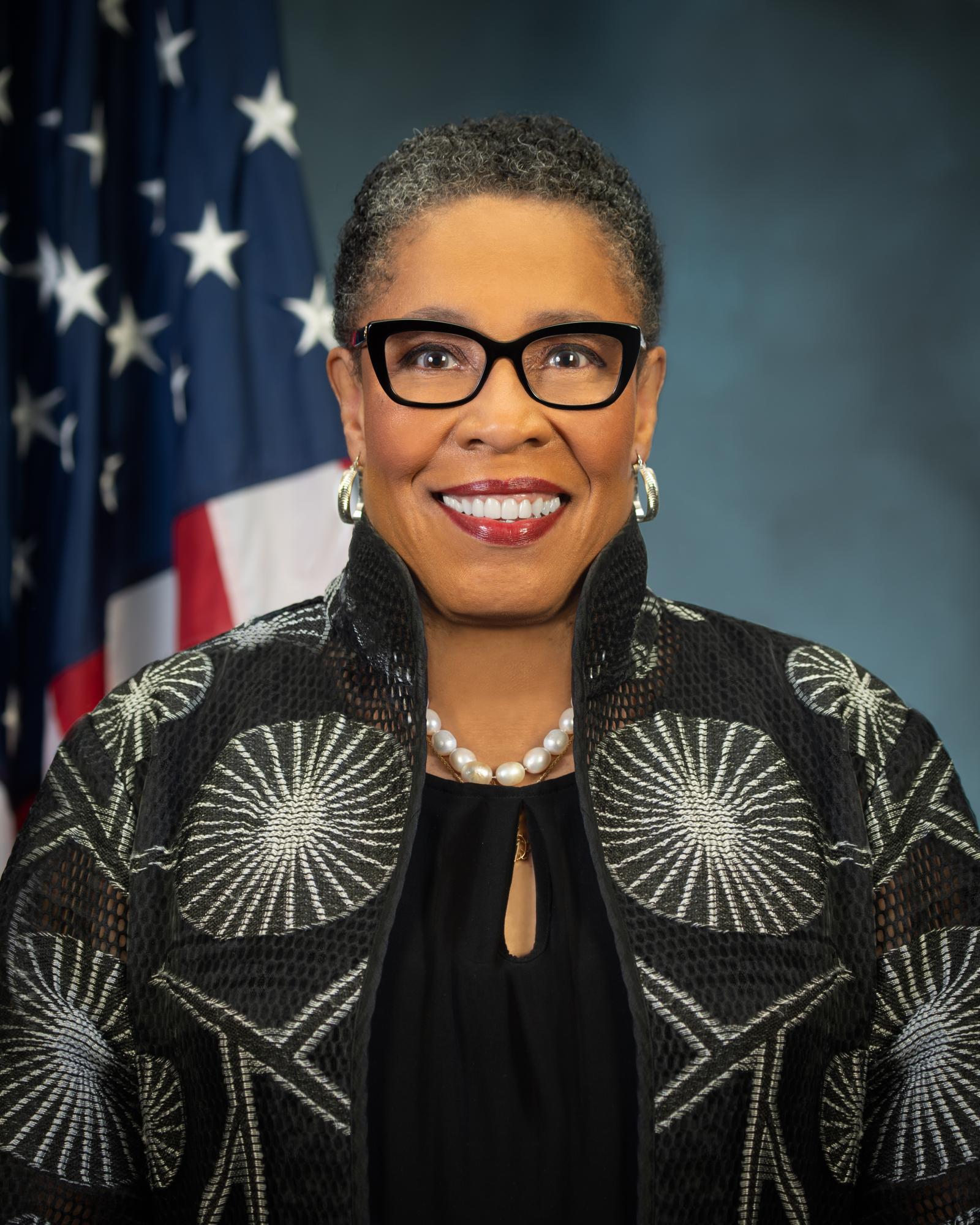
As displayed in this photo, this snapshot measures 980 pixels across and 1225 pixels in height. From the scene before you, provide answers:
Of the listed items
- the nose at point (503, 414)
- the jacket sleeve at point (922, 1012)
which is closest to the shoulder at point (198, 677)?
the nose at point (503, 414)

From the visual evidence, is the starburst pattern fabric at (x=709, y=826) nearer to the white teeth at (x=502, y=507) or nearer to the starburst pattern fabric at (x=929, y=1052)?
the starburst pattern fabric at (x=929, y=1052)

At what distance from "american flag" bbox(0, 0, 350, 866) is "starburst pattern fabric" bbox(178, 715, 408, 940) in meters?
1.09

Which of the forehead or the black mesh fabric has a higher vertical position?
the forehead

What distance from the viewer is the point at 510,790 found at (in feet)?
4.73

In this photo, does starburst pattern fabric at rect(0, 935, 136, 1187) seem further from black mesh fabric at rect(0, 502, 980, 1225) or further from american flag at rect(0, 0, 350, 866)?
american flag at rect(0, 0, 350, 866)

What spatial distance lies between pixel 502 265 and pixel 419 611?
37 cm

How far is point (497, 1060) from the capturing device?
4.22 ft

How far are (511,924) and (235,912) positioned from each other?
278mm

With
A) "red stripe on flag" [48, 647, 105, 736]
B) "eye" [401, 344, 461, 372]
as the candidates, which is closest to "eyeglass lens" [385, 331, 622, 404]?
"eye" [401, 344, 461, 372]

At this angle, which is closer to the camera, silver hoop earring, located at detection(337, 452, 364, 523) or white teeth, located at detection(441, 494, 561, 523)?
white teeth, located at detection(441, 494, 561, 523)

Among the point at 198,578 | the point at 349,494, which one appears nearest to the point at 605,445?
the point at 349,494

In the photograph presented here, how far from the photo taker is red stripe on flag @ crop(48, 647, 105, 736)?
242 centimetres

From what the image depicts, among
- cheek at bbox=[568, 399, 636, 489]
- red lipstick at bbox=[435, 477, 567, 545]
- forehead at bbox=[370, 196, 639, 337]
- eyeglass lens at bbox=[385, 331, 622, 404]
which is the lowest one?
red lipstick at bbox=[435, 477, 567, 545]

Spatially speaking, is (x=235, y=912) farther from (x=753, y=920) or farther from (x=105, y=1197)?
(x=753, y=920)
